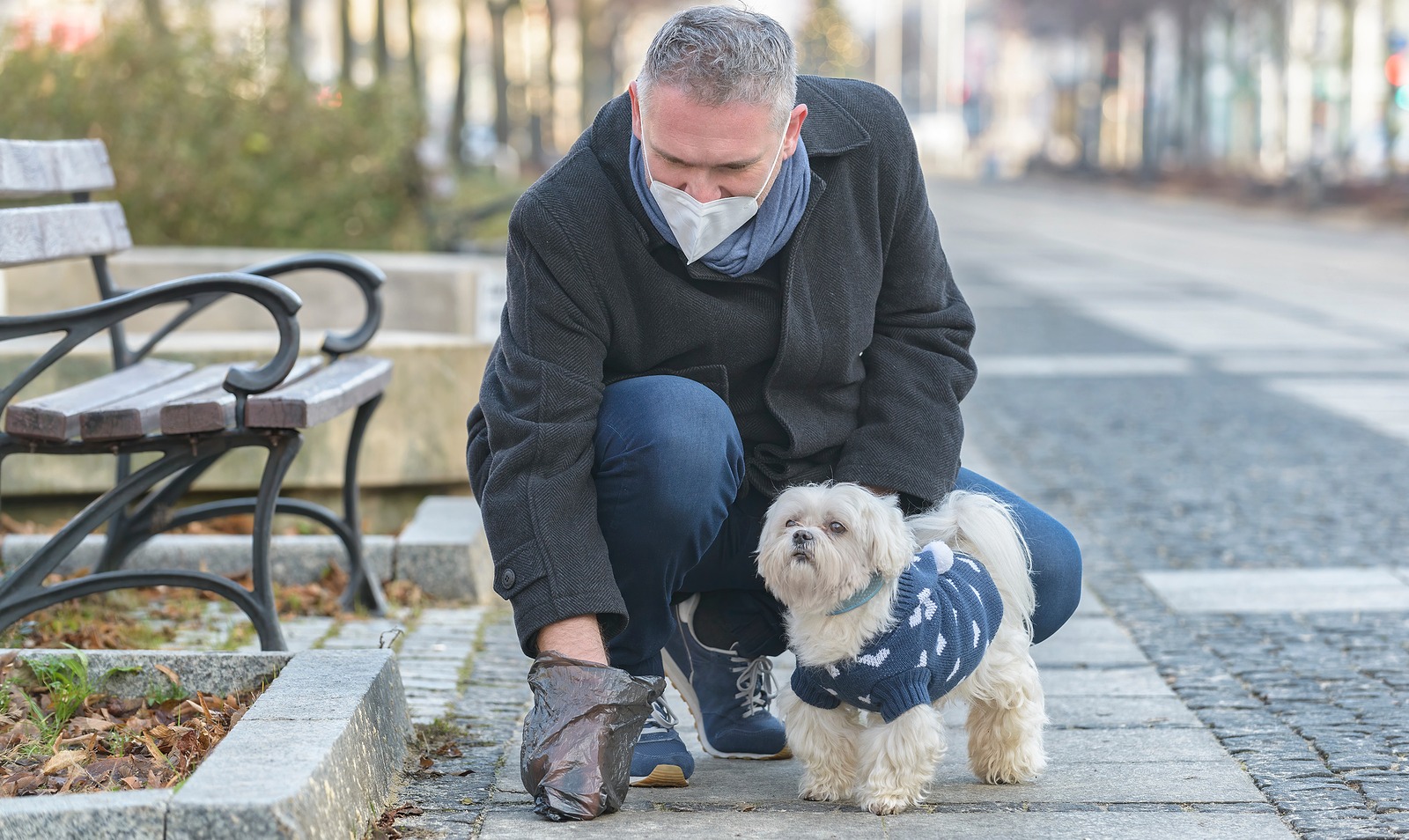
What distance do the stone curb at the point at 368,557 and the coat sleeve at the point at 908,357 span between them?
1.76 meters

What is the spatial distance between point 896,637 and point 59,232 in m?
2.47

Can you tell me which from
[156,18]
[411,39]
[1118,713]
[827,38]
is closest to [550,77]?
[411,39]

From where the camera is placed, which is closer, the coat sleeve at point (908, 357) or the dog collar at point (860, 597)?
the dog collar at point (860, 597)

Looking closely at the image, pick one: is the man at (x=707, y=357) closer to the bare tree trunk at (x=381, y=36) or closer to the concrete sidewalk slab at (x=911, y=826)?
the concrete sidewalk slab at (x=911, y=826)

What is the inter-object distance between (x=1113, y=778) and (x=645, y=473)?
3.54 feet

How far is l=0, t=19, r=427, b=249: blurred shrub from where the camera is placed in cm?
834

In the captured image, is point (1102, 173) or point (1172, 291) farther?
point (1102, 173)

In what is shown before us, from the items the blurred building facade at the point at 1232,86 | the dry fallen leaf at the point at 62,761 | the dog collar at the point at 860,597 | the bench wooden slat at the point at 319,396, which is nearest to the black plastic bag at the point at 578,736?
the dog collar at the point at 860,597

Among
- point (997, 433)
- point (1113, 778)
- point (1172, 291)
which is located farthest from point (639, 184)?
point (1172, 291)

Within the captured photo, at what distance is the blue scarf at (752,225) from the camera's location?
2922 mm

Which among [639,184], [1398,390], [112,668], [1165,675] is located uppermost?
[639,184]

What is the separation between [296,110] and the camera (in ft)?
32.0

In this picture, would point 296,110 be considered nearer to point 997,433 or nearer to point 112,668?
point 997,433

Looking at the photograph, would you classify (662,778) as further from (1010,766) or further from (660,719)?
(1010,766)
